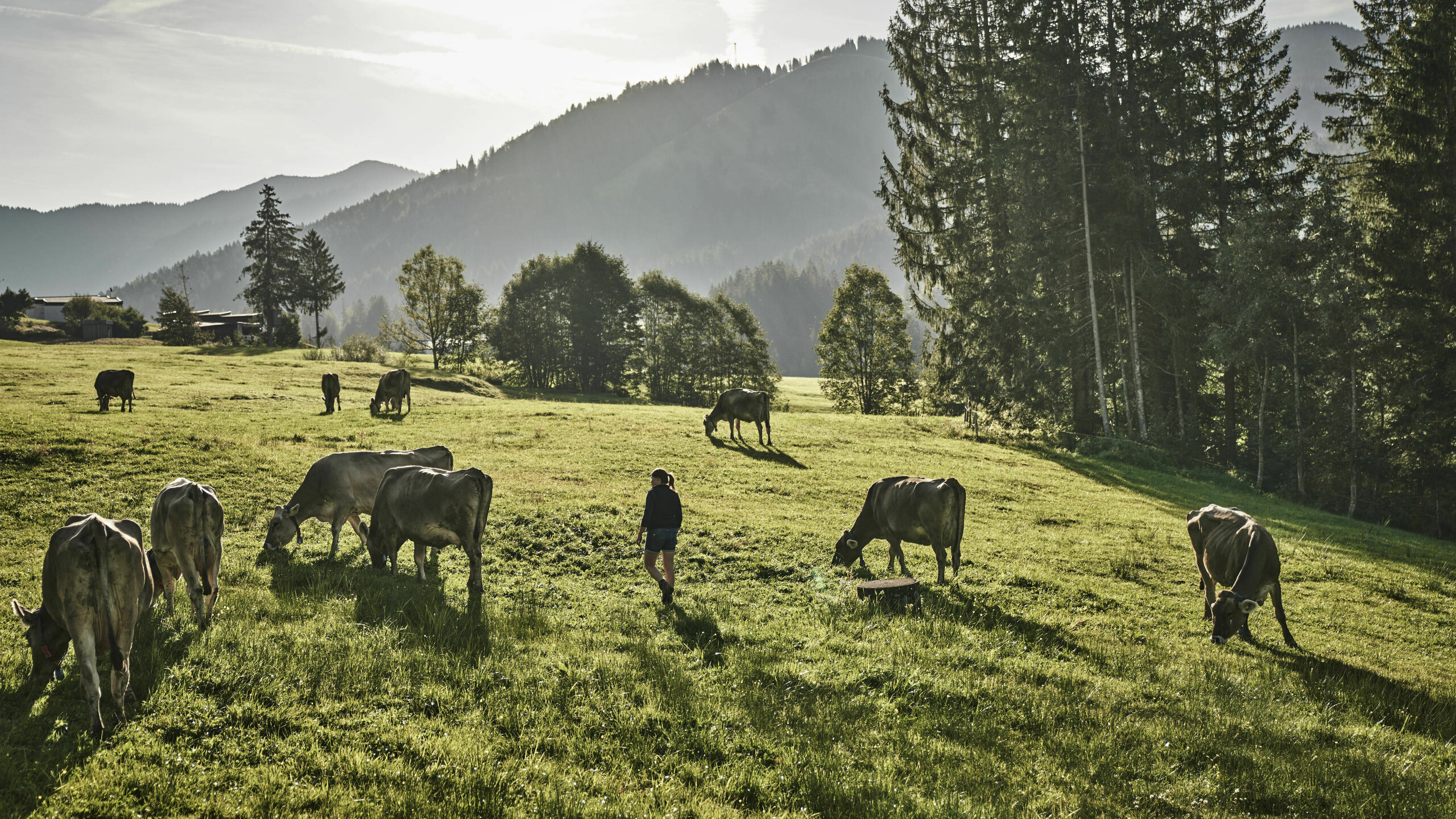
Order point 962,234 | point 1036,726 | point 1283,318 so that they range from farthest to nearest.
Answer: point 962,234
point 1283,318
point 1036,726

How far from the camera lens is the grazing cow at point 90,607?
6.71 metres

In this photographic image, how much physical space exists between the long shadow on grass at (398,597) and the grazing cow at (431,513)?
0.47 m

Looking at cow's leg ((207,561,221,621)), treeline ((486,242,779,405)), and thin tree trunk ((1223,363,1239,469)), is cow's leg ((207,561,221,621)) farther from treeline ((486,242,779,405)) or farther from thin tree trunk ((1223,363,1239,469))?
treeline ((486,242,779,405))

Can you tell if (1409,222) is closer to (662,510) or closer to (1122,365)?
(1122,365)

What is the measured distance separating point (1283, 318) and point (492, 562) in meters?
40.3

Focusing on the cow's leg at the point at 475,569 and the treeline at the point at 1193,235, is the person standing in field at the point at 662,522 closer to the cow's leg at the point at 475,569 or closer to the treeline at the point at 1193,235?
the cow's leg at the point at 475,569

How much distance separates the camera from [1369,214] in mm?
31656

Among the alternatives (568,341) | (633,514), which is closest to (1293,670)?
(633,514)

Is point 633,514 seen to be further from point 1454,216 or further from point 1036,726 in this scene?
point 1454,216

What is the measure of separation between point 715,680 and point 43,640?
24.1 ft

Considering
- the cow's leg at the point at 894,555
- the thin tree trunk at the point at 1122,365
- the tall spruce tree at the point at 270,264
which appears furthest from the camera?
the tall spruce tree at the point at 270,264

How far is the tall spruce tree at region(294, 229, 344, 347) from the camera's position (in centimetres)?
8162

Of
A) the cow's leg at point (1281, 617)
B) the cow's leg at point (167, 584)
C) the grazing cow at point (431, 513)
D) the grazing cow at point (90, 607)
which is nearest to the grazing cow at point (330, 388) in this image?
the grazing cow at point (431, 513)

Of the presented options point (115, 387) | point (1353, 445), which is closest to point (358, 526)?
point (115, 387)
